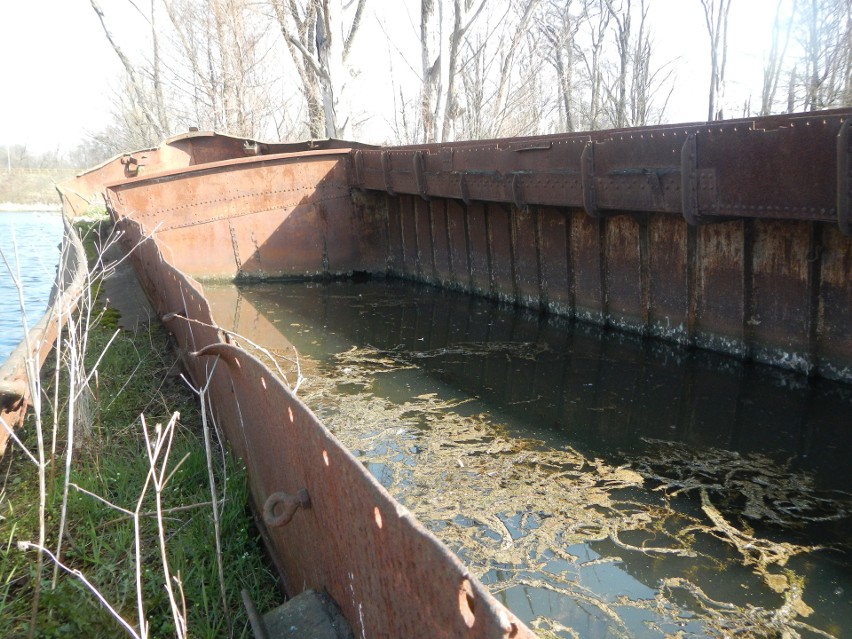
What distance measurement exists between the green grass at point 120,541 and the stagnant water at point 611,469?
1.00 metres

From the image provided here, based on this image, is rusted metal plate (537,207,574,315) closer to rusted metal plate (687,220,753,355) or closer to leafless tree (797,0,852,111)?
rusted metal plate (687,220,753,355)

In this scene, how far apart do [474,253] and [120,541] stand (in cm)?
637

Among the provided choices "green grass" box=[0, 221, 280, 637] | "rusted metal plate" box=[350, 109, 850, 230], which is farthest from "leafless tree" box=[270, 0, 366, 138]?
"green grass" box=[0, 221, 280, 637]

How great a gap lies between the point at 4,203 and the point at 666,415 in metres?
47.5

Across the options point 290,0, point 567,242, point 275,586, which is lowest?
point 275,586

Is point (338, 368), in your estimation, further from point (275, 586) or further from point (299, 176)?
point (299, 176)

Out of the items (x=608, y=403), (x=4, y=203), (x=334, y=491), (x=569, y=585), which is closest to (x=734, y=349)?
(x=608, y=403)

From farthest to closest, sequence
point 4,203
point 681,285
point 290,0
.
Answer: point 4,203 < point 290,0 < point 681,285

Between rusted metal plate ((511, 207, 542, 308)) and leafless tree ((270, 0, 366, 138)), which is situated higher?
leafless tree ((270, 0, 366, 138))

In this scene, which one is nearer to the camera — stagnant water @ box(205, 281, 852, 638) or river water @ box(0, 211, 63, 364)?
stagnant water @ box(205, 281, 852, 638)

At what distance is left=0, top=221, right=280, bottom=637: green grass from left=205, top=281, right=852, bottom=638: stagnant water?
1004mm

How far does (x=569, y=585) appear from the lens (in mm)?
3109

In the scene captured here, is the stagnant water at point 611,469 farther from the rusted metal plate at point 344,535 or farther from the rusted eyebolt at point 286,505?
the rusted eyebolt at point 286,505

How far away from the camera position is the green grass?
254 cm
